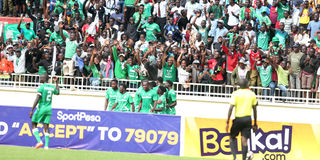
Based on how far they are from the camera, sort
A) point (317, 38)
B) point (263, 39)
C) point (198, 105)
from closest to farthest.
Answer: point (198, 105), point (317, 38), point (263, 39)

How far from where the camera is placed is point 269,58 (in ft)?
70.9

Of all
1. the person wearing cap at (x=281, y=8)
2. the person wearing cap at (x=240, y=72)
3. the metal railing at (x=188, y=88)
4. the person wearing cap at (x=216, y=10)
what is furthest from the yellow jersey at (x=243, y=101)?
the person wearing cap at (x=216, y=10)

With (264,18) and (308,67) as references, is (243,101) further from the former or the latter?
(264,18)

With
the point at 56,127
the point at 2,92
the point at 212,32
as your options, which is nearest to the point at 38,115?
the point at 56,127

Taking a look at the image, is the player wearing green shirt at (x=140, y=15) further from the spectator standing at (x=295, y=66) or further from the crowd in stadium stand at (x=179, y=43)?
the spectator standing at (x=295, y=66)

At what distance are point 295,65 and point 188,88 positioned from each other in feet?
12.3

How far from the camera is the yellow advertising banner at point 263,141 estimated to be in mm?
17344

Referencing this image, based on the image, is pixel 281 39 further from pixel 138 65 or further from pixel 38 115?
pixel 38 115

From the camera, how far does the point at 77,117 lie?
1856 cm

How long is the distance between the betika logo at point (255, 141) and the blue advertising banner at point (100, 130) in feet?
2.61

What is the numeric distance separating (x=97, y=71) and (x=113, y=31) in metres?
2.73

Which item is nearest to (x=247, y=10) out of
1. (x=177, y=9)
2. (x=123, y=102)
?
(x=177, y=9)

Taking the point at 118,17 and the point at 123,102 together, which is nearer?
the point at 123,102

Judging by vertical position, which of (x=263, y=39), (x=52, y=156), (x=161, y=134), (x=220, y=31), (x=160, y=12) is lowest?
(x=52, y=156)
